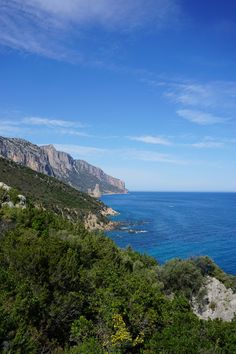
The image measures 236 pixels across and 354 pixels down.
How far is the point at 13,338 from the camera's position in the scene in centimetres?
1452

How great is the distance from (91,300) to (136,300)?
2.82m

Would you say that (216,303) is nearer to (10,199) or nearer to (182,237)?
(10,199)

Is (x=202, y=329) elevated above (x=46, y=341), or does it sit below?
above

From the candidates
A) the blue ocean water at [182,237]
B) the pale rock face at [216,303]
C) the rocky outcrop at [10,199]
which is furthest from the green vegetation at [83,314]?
the blue ocean water at [182,237]

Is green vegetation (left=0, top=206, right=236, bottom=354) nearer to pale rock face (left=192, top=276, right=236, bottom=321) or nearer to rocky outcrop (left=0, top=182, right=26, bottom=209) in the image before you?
rocky outcrop (left=0, top=182, right=26, bottom=209)

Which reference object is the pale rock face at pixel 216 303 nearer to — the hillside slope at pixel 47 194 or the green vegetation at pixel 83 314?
the green vegetation at pixel 83 314

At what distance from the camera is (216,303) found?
139 ft

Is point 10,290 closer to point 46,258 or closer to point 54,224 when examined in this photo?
point 46,258

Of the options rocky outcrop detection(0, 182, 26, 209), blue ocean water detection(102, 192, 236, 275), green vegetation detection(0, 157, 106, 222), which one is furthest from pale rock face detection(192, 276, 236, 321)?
green vegetation detection(0, 157, 106, 222)

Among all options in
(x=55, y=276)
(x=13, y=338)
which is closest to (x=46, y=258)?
(x=55, y=276)

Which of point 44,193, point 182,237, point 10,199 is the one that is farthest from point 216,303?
point 44,193

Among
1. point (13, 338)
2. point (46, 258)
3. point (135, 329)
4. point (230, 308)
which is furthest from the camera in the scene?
point (230, 308)

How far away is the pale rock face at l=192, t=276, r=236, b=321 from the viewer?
40881 millimetres

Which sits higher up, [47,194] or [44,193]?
[44,193]
